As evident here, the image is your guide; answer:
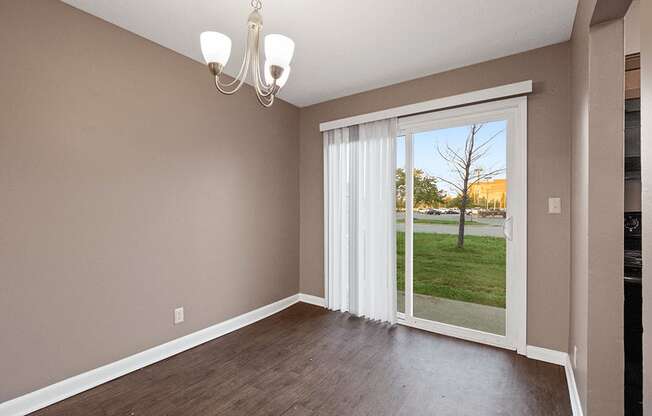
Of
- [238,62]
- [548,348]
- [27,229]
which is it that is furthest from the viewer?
[238,62]

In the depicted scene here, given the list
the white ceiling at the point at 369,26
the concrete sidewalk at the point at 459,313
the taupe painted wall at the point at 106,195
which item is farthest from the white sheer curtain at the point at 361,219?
the taupe painted wall at the point at 106,195

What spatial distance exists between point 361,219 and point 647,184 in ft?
8.93

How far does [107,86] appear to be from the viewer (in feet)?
7.32

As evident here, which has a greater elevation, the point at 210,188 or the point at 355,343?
the point at 210,188

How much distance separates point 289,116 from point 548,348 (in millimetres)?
3423

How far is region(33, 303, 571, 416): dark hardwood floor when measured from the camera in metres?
1.96

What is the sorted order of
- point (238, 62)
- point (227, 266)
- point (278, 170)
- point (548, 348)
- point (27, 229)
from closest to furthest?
point (27, 229) < point (548, 348) < point (238, 62) < point (227, 266) < point (278, 170)

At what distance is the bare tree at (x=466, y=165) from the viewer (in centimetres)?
288

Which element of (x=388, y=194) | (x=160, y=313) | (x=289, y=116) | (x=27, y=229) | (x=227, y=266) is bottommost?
(x=160, y=313)

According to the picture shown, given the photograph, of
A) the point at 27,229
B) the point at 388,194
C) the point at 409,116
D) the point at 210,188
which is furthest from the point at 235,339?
the point at 409,116

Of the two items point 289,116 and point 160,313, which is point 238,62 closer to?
point 289,116

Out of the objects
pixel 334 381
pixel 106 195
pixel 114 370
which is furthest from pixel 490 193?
pixel 114 370

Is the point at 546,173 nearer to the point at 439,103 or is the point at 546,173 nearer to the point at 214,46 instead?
the point at 439,103

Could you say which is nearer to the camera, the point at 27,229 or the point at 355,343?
the point at 27,229
